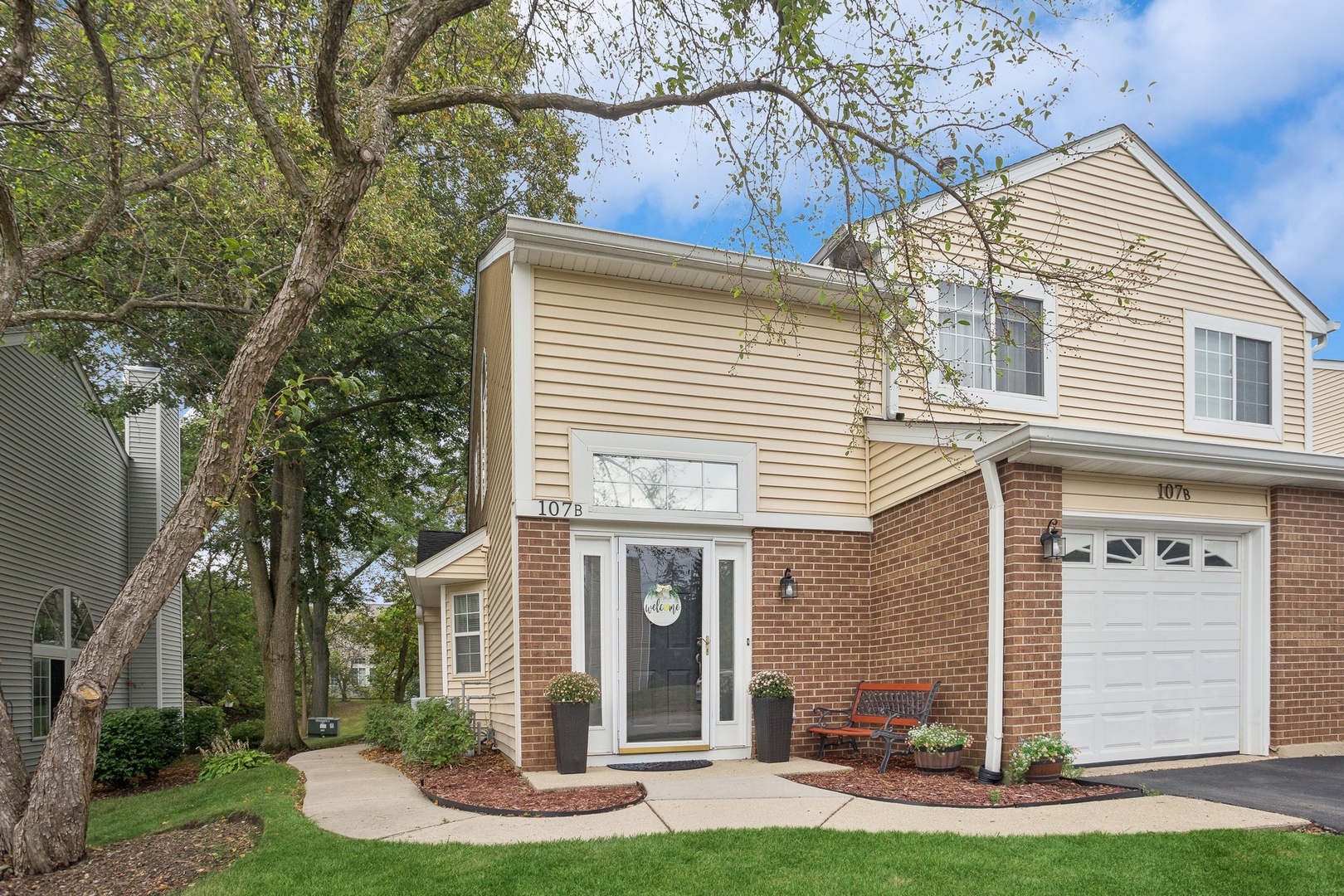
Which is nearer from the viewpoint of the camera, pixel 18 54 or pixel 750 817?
pixel 750 817

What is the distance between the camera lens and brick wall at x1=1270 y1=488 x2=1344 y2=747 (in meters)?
8.25

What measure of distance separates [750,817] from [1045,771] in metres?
2.73

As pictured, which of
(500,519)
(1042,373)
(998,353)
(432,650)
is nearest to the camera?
(500,519)

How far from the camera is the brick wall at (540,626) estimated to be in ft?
26.0

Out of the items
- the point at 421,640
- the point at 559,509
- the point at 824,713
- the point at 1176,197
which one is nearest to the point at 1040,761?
the point at 824,713

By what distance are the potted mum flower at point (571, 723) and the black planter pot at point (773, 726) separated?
5.67 feet

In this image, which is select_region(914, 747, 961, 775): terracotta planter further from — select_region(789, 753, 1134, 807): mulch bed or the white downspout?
the white downspout

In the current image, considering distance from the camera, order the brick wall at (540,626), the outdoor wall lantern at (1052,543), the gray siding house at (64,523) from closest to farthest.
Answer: the outdoor wall lantern at (1052,543) < the brick wall at (540,626) < the gray siding house at (64,523)

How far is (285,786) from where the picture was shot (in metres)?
8.16

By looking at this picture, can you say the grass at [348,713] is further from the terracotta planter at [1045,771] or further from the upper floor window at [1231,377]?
the upper floor window at [1231,377]

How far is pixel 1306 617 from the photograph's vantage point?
27.6 ft

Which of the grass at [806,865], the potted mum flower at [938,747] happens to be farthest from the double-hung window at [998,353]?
the grass at [806,865]

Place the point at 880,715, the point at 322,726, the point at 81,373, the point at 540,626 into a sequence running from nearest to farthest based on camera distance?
the point at 540,626 → the point at 880,715 → the point at 81,373 → the point at 322,726

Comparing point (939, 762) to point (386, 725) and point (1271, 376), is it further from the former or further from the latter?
point (1271, 376)
